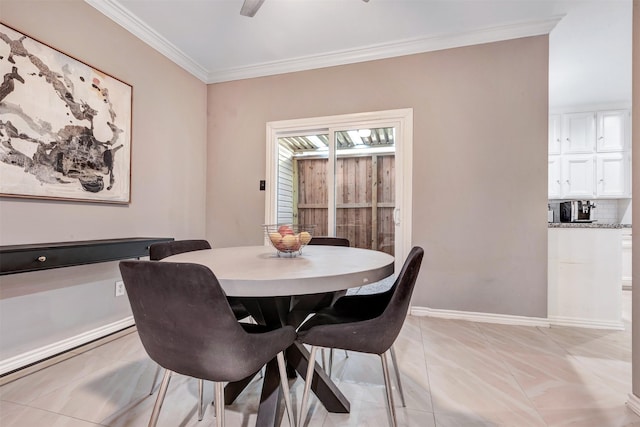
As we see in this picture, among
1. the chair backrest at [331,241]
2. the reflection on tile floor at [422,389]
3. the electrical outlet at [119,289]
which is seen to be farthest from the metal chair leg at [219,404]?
the electrical outlet at [119,289]

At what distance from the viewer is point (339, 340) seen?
121 centimetres

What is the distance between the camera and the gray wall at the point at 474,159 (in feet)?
8.91

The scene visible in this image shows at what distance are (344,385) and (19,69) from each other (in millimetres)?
2696

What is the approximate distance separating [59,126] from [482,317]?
3.65 metres

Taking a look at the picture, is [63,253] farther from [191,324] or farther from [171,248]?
[191,324]

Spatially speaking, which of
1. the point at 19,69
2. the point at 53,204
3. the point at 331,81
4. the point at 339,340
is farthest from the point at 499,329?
the point at 19,69

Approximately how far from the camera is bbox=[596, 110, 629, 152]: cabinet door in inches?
168

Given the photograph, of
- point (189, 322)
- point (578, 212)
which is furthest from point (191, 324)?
point (578, 212)

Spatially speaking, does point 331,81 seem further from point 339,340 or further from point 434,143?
point 339,340

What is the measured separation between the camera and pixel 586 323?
2.70 m

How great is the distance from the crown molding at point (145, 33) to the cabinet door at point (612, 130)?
5.27 metres

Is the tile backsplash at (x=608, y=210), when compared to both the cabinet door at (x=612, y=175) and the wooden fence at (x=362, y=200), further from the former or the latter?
the wooden fence at (x=362, y=200)

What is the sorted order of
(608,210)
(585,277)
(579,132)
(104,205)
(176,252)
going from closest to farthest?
(176,252) < (104,205) < (585,277) < (579,132) < (608,210)

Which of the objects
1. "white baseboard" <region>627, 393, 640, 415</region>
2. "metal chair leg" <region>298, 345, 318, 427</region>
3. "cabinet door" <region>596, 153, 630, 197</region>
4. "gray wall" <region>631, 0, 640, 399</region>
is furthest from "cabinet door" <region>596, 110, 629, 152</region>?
"metal chair leg" <region>298, 345, 318, 427</region>
